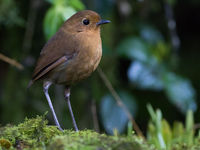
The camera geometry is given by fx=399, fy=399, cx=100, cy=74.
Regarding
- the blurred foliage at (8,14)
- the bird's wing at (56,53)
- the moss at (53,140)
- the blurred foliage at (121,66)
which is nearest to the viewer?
the moss at (53,140)

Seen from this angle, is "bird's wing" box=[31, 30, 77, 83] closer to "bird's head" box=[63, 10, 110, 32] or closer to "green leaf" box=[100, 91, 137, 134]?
"bird's head" box=[63, 10, 110, 32]

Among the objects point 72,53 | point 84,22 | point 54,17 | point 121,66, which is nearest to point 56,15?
point 54,17

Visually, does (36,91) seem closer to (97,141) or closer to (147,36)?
(147,36)

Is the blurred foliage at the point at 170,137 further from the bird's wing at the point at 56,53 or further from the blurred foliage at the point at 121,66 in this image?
the blurred foliage at the point at 121,66

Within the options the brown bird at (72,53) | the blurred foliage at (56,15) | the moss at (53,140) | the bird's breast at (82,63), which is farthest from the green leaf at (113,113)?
the moss at (53,140)

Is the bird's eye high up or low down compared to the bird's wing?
up

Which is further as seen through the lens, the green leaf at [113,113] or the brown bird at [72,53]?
the green leaf at [113,113]

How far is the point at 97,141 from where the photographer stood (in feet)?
8.71

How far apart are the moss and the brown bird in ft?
2.37

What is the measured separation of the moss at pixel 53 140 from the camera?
257cm

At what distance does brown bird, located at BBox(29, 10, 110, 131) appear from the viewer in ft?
13.1

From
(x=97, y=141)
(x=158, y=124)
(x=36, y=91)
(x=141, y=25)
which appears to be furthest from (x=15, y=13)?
(x=97, y=141)

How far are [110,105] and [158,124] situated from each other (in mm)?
2023

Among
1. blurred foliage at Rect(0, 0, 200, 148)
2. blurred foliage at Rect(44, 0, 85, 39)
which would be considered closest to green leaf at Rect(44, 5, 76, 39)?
blurred foliage at Rect(44, 0, 85, 39)
